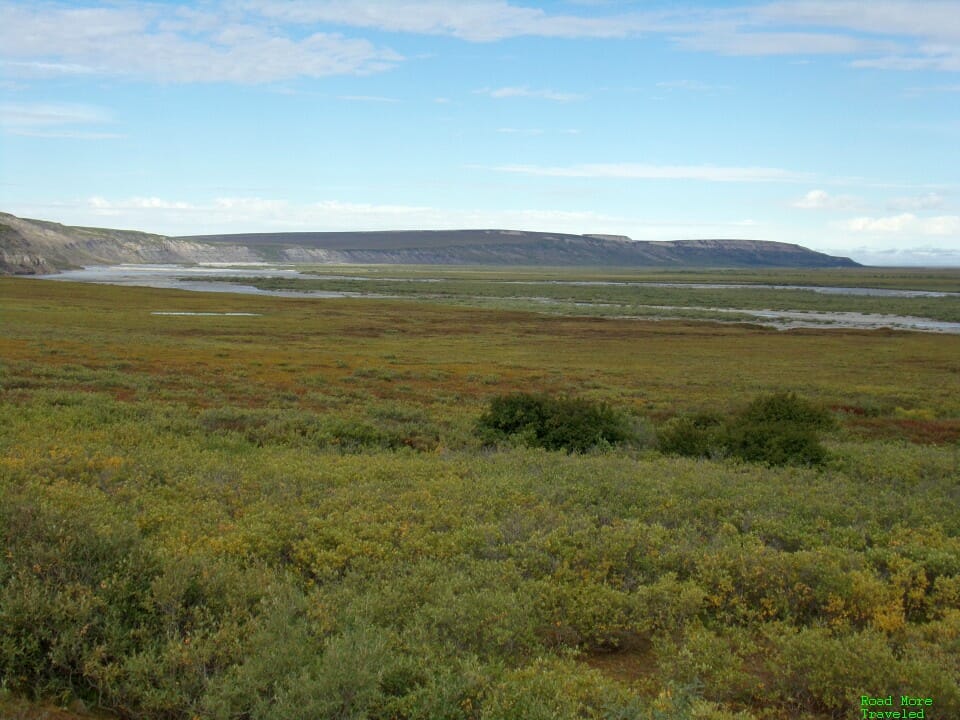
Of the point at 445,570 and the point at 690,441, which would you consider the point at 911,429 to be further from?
the point at 445,570

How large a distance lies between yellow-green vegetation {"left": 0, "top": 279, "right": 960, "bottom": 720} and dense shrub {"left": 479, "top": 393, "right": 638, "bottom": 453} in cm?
59

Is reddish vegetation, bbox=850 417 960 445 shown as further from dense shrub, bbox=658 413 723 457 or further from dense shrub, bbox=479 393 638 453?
dense shrub, bbox=479 393 638 453

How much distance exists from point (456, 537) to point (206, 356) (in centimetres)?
2439

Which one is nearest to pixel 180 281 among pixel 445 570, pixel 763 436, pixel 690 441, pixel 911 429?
pixel 690 441

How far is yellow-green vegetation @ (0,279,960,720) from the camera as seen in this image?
5.69 metres

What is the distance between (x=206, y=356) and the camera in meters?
30.4

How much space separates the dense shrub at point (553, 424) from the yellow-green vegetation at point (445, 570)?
0.59 m

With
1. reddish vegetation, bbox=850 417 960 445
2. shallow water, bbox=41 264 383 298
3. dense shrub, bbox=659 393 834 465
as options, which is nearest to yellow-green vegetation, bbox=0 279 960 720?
dense shrub, bbox=659 393 834 465

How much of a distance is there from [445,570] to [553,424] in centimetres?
929

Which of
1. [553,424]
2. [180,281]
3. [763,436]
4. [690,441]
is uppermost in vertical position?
[180,281]

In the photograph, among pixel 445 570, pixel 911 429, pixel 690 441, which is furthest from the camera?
pixel 911 429

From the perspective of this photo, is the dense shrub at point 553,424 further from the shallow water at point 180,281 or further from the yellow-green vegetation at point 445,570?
the shallow water at point 180,281

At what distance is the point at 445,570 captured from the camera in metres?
7.73

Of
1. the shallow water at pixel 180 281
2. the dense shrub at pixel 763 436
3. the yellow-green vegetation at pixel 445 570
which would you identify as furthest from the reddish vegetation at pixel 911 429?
the shallow water at pixel 180 281
